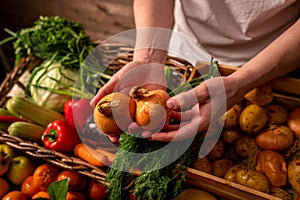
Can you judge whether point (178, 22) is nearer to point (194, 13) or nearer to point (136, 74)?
point (194, 13)

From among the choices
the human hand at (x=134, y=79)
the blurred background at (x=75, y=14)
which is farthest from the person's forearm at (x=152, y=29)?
the blurred background at (x=75, y=14)

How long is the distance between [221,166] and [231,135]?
0.12 m

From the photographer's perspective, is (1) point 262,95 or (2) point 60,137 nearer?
(1) point 262,95

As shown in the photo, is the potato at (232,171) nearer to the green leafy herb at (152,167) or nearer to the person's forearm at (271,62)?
the green leafy herb at (152,167)

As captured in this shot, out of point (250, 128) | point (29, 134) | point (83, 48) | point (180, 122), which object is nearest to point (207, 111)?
point (180, 122)

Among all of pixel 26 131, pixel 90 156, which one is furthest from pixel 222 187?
pixel 26 131

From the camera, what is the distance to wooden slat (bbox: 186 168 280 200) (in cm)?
88

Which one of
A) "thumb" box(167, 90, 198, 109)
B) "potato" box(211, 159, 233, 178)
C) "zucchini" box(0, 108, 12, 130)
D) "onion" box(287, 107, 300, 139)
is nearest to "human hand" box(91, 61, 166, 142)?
"thumb" box(167, 90, 198, 109)

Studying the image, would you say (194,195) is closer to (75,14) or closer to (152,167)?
(152,167)

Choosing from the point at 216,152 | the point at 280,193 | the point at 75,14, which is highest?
the point at 75,14

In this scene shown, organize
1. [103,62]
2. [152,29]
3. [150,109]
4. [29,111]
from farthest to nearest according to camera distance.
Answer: [103,62] < [29,111] < [152,29] < [150,109]

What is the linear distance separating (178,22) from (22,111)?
621 mm

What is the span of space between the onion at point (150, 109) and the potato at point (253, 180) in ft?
0.78

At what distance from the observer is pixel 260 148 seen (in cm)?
106
